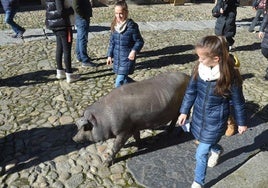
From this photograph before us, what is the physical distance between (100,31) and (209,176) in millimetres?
7591

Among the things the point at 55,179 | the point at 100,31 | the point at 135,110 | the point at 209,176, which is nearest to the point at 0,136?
the point at 55,179

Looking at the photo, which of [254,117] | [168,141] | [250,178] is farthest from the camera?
[254,117]

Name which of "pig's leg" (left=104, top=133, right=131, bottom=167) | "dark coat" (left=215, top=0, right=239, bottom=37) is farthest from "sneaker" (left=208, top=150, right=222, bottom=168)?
"dark coat" (left=215, top=0, right=239, bottom=37)

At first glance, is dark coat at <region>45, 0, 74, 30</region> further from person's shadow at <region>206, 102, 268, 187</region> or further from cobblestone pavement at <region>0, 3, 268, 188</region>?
person's shadow at <region>206, 102, 268, 187</region>

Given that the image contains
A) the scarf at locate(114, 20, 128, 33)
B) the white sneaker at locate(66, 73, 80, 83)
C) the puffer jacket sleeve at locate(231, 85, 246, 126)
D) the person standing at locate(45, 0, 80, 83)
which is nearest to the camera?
the puffer jacket sleeve at locate(231, 85, 246, 126)

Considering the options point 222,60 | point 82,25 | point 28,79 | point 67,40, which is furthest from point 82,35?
point 222,60

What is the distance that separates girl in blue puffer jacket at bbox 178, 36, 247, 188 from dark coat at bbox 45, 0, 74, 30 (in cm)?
353

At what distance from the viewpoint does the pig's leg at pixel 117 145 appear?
4445 mm

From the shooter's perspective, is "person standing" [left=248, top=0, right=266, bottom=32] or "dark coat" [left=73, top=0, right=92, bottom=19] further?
"person standing" [left=248, top=0, right=266, bottom=32]

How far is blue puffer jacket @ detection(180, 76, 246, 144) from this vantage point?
3.66 metres

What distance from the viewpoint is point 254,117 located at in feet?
19.1

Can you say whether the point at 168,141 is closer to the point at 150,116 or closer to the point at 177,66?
the point at 150,116

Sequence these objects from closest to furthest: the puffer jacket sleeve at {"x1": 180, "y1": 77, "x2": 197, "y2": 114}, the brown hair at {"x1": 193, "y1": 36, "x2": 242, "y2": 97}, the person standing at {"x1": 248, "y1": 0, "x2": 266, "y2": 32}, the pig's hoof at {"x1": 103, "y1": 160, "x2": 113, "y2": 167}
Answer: the brown hair at {"x1": 193, "y1": 36, "x2": 242, "y2": 97} < the puffer jacket sleeve at {"x1": 180, "y1": 77, "x2": 197, "y2": 114} < the pig's hoof at {"x1": 103, "y1": 160, "x2": 113, "y2": 167} < the person standing at {"x1": 248, "y1": 0, "x2": 266, "y2": 32}

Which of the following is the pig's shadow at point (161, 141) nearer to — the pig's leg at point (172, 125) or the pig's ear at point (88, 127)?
the pig's leg at point (172, 125)
